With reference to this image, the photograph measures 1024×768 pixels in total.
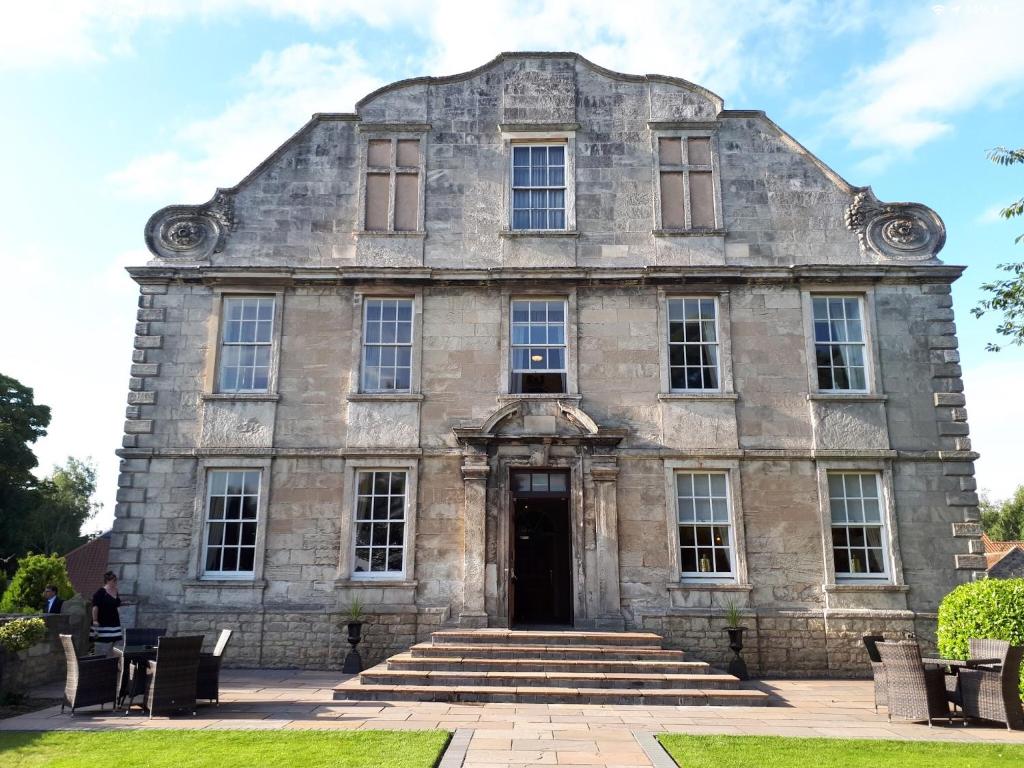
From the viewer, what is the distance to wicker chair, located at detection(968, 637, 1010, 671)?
28.5 ft

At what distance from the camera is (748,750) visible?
7254mm

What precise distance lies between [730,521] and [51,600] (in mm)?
11307

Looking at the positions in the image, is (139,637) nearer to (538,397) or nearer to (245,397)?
(245,397)

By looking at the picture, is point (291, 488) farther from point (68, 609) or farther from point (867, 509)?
point (867, 509)

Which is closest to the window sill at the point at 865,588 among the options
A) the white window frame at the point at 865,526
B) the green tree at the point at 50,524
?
the white window frame at the point at 865,526

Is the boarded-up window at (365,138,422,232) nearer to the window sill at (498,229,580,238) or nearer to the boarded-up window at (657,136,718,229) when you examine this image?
the window sill at (498,229,580,238)

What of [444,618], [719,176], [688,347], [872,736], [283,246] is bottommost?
[872,736]

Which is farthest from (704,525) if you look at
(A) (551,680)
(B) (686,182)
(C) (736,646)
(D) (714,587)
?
(B) (686,182)

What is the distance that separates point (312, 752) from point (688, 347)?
32.1 feet

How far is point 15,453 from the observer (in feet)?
90.5

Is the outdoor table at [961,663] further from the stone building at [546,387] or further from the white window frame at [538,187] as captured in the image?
the white window frame at [538,187]

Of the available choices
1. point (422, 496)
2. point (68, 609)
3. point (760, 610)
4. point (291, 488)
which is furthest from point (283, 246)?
point (760, 610)

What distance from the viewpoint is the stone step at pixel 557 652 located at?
11.3 metres

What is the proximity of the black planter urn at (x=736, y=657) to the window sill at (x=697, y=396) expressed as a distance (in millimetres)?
4033
